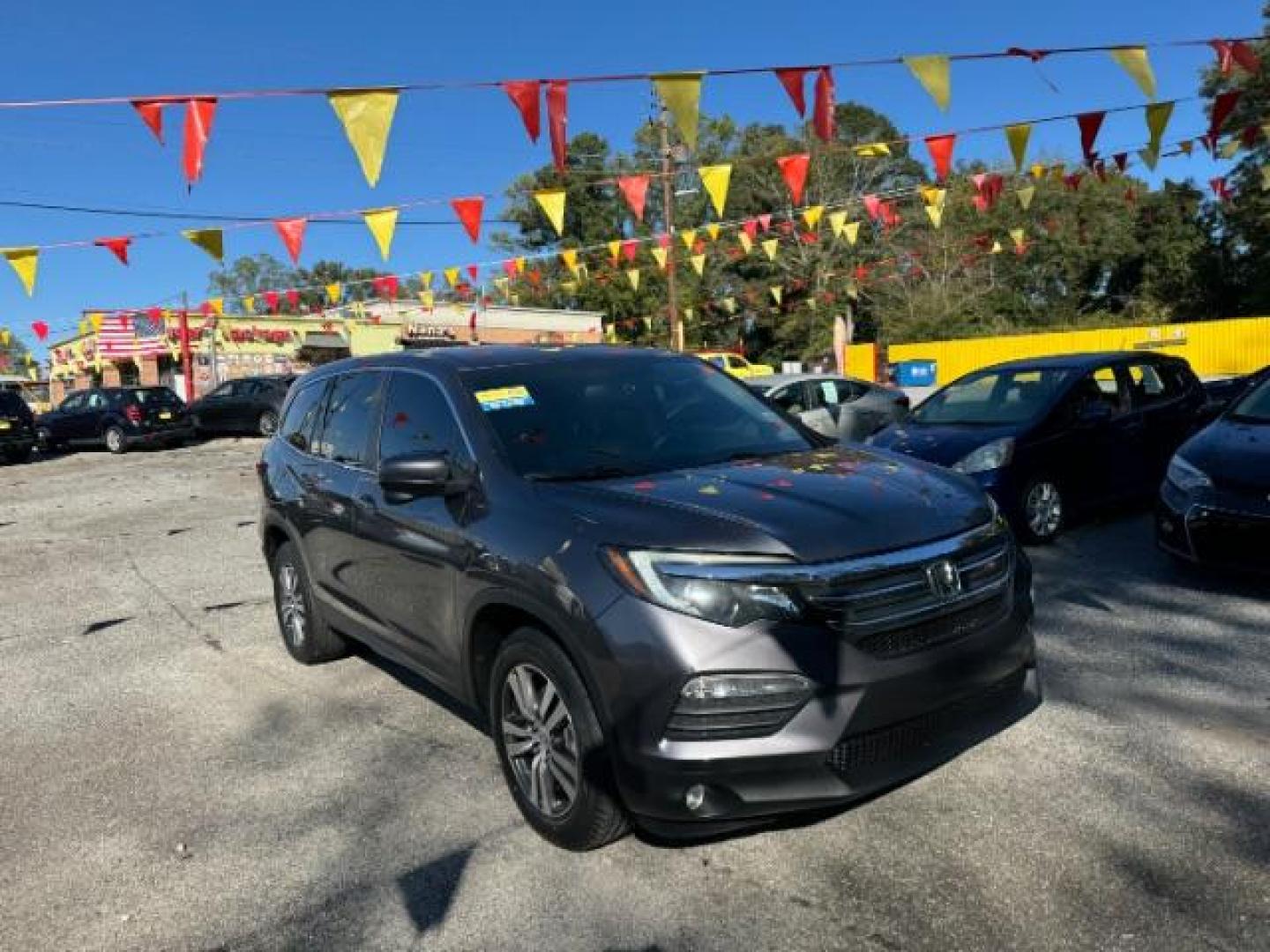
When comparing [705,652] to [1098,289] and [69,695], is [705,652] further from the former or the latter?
[1098,289]

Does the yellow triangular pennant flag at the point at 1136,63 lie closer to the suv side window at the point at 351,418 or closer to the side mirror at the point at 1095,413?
the side mirror at the point at 1095,413

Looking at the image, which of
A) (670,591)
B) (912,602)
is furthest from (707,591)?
(912,602)

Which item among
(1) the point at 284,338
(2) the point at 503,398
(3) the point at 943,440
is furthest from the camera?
(1) the point at 284,338

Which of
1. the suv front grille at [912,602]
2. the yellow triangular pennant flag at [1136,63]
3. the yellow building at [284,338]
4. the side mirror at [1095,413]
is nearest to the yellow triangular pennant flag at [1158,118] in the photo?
the yellow triangular pennant flag at [1136,63]

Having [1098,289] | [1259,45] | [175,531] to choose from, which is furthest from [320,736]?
[1098,289]

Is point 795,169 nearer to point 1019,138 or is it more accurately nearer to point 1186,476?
point 1019,138

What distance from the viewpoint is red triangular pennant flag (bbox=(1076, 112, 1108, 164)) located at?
10.6 meters

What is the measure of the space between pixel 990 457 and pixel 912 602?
185 inches

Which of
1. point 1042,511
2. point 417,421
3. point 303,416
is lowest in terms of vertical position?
point 1042,511

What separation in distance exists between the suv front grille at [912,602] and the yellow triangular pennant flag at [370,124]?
20.0ft

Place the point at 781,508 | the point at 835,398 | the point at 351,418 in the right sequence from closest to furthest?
the point at 781,508 < the point at 351,418 < the point at 835,398

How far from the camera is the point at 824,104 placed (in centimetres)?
903

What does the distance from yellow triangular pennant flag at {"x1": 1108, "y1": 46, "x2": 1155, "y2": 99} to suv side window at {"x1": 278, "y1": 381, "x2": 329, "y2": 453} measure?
7.32 metres

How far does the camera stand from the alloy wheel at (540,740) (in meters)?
3.02
